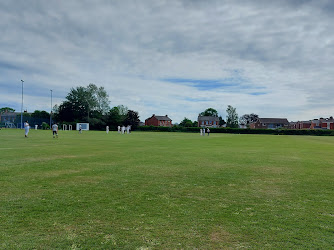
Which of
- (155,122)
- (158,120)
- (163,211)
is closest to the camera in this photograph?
(163,211)

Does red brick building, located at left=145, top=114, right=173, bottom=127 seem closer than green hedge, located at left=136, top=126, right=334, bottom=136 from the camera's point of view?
No

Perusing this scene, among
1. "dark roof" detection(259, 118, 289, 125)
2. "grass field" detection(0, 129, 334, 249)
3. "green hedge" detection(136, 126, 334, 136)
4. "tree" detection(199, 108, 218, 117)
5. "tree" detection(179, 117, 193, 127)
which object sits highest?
"tree" detection(199, 108, 218, 117)

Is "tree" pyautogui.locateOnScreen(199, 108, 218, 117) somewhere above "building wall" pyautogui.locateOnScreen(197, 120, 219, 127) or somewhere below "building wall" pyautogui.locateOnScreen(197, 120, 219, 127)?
above

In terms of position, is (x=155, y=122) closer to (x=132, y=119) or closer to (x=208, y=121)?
(x=208, y=121)

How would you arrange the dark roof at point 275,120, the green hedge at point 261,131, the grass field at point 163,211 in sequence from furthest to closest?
the dark roof at point 275,120, the green hedge at point 261,131, the grass field at point 163,211

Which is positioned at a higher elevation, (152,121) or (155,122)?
(152,121)

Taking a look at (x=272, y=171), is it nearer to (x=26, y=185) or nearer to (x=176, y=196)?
(x=176, y=196)

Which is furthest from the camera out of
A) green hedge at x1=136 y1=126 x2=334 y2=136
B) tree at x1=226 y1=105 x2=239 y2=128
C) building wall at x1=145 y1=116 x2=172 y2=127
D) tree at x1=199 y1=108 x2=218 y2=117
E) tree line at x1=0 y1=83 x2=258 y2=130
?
tree at x1=199 y1=108 x2=218 y2=117

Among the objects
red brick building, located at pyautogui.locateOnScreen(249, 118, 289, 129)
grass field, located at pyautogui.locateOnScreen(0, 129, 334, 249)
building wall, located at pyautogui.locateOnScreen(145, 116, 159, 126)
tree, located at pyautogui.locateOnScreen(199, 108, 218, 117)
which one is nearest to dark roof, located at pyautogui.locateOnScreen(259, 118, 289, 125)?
red brick building, located at pyautogui.locateOnScreen(249, 118, 289, 129)

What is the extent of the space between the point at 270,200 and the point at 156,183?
3.19m

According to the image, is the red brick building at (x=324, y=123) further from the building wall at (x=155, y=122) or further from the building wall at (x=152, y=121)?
the building wall at (x=152, y=121)

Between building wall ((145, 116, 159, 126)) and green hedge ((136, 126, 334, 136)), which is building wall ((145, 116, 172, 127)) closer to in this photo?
building wall ((145, 116, 159, 126))

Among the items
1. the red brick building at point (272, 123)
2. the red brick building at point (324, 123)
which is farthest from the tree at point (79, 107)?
the red brick building at point (324, 123)

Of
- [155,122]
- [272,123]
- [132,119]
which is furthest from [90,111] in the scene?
[272,123]
